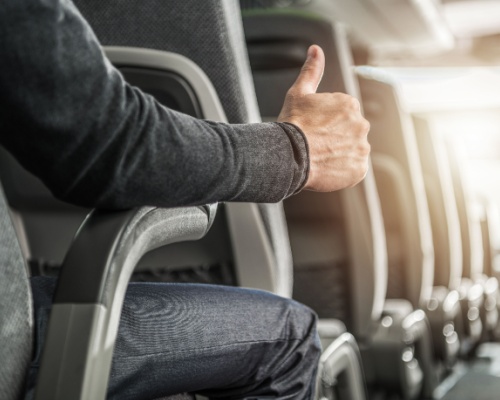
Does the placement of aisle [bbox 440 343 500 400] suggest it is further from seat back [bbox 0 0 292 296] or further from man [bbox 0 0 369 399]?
man [bbox 0 0 369 399]

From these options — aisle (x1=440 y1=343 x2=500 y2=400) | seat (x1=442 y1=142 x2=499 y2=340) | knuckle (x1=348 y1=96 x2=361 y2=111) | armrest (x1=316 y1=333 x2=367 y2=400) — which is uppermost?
knuckle (x1=348 y1=96 x2=361 y2=111)

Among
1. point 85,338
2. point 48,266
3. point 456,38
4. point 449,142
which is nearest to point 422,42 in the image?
point 456,38

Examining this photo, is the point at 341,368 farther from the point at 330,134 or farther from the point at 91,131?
the point at 91,131

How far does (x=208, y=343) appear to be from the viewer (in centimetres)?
87

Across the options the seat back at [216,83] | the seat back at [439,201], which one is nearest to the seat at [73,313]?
the seat back at [216,83]

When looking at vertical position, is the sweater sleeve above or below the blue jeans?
above

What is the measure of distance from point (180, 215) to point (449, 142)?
3463mm

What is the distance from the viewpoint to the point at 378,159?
253 cm

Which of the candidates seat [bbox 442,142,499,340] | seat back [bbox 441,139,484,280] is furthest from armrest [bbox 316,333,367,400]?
seat back [bbox 441,139,484,280]

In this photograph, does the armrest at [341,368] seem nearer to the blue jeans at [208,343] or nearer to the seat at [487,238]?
the blue jeans at [208,343]

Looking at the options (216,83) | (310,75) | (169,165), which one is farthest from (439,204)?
(169,165)

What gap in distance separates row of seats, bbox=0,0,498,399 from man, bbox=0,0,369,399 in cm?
6

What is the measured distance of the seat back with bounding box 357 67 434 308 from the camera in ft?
8.12

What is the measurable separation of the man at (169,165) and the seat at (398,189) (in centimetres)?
153
